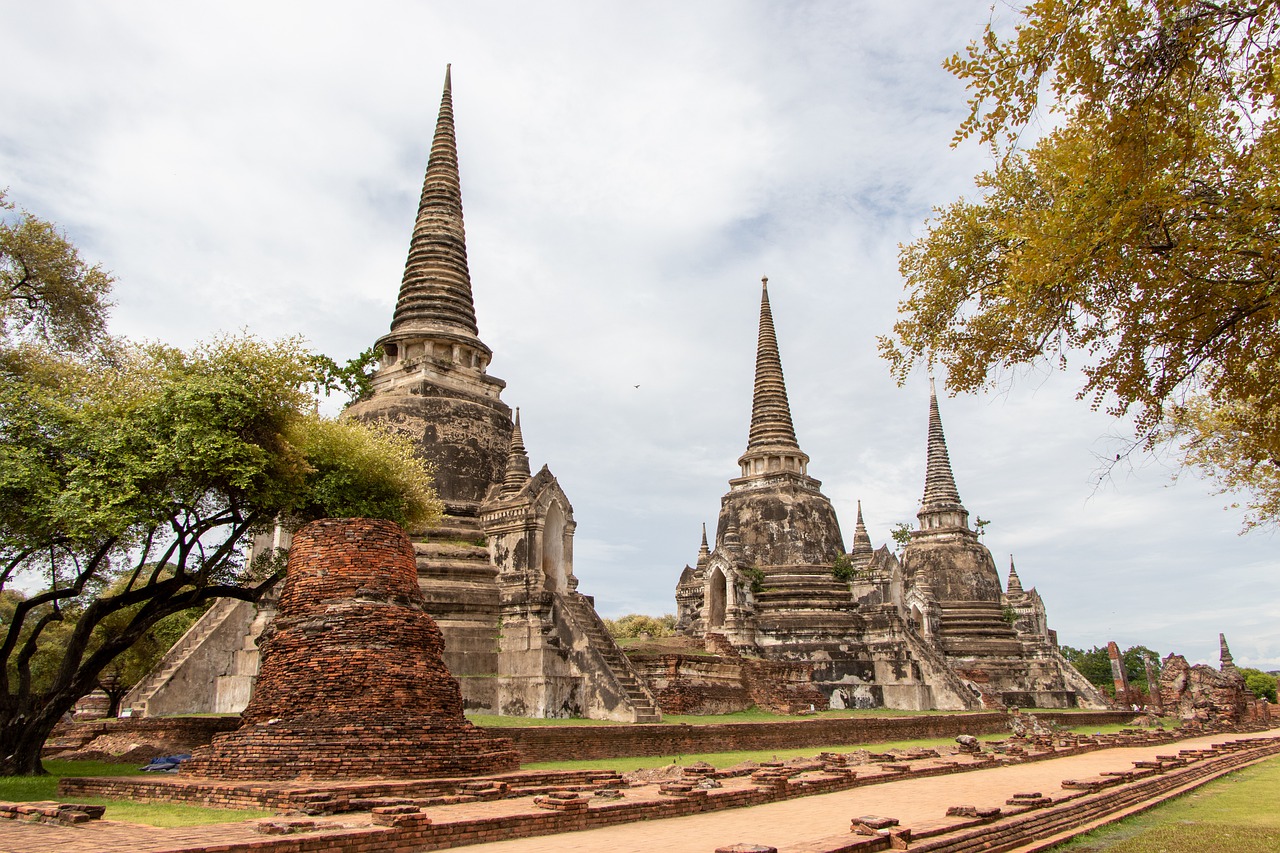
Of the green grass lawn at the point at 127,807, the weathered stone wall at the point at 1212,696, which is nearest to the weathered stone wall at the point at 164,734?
the green grass lawn at the point at 127,807

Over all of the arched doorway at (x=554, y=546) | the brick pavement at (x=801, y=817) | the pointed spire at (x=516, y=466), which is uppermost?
the pointed spire at (x=516, y=466)

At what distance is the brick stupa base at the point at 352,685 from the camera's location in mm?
11242

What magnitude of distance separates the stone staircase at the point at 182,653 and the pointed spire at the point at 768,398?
1909cm

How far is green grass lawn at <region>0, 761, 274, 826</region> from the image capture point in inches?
364

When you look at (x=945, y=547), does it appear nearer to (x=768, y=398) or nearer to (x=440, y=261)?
(x=768, y=398)

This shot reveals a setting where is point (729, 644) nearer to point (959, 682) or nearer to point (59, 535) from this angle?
point (959, 682)

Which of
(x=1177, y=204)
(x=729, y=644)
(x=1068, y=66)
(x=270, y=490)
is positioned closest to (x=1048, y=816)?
(x=1177, y=204)

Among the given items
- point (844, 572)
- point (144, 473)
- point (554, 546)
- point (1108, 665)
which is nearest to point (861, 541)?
point (844, 572)

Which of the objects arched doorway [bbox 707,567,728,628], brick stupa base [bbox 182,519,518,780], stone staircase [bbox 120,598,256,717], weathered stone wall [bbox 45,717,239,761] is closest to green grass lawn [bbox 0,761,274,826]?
weathered stone wall [bbox 45,717,239,761]

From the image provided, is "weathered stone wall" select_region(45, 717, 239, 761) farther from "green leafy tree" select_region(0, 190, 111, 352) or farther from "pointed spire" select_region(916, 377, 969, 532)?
"pointed spire" select_region(916, 377, 969, 532)

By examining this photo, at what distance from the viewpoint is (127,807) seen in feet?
33.3

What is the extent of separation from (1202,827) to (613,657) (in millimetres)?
11812

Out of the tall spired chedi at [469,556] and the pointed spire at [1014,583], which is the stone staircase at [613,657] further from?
the pointed spire at [1014,583]

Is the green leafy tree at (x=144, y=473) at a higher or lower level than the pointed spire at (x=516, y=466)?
lower
